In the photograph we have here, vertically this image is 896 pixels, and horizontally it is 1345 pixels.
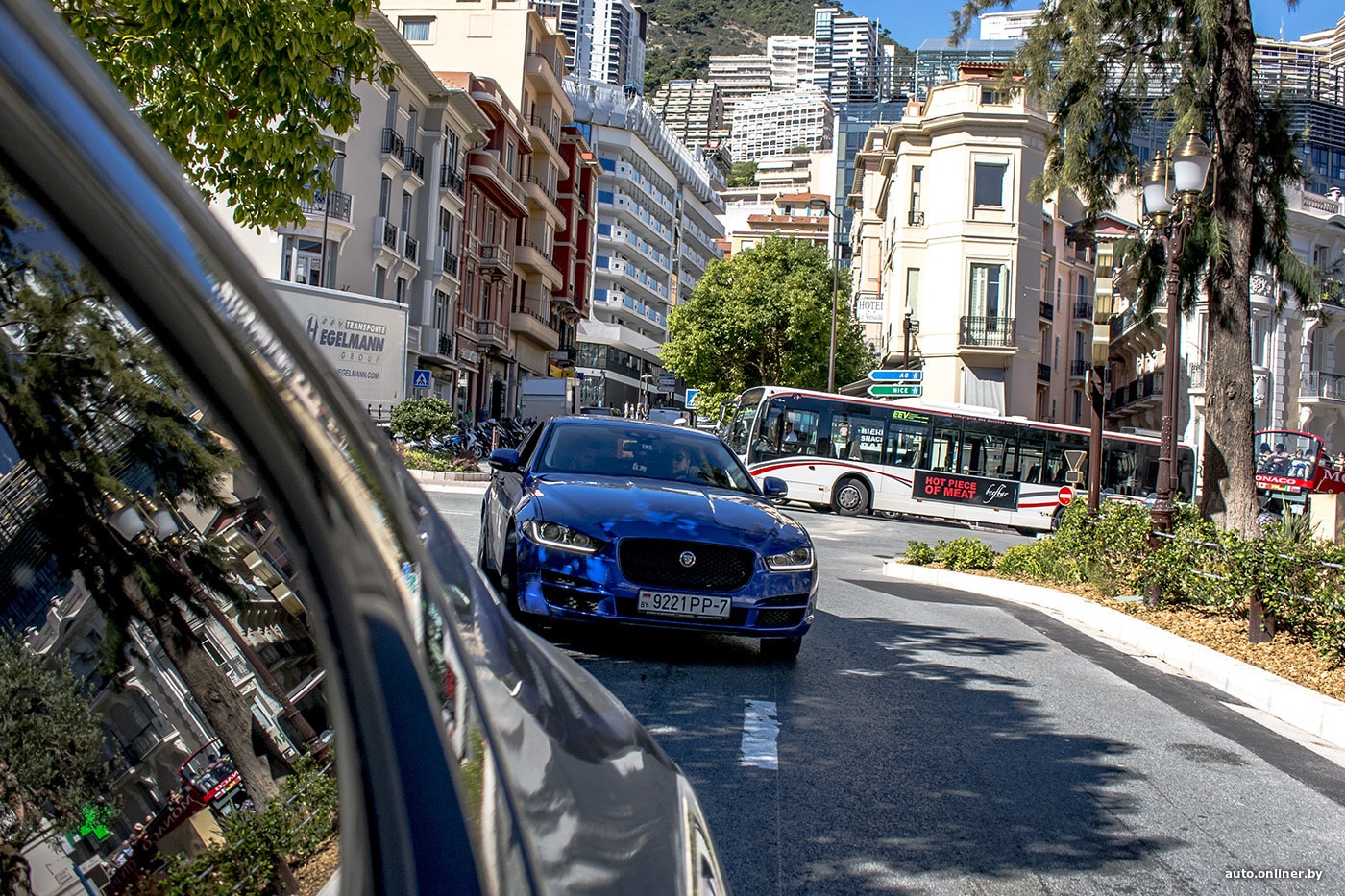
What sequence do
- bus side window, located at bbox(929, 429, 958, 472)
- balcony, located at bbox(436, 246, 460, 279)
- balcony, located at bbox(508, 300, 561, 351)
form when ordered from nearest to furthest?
bus side window, located at bbox(929, 429, 958, 472) → balcony, located at bbox(436, 246, 460, 279) → balcony, located at bbox(508, 300, 561, 351)

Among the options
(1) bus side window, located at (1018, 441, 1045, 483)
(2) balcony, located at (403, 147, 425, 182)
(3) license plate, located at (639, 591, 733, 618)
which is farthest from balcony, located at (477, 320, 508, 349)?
(3) license plate, located at (639, 591, 733, 618)

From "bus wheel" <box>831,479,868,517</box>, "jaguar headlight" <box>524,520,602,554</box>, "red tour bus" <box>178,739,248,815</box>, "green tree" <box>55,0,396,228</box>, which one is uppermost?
"green tree" <box>55,0,396,228</box>

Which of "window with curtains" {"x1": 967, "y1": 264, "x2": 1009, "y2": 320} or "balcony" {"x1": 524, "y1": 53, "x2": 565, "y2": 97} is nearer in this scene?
"window with curtains" {"x1": 967, "y1": 264, "x2": 1009, "y2": 320}

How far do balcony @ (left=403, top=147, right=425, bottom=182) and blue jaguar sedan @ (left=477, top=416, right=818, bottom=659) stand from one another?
117ft

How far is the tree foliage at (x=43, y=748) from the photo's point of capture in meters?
0.75

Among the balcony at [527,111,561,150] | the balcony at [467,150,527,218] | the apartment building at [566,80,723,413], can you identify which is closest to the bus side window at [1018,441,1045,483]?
the balcony at [467,150,527,218]

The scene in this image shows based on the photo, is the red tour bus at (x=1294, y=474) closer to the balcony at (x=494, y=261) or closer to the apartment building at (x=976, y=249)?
the apartment building at (x=976, y=249)

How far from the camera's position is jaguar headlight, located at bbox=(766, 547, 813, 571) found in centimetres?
704

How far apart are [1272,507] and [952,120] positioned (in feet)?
59.4

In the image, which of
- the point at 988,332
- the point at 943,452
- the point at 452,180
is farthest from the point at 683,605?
the point at 452,180

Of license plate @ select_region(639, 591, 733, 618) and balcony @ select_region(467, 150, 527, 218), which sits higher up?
balcony @ select_region(467, 150, 527, 218)

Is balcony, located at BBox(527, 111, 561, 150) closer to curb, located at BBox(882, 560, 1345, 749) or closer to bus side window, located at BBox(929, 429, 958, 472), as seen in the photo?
bus side window, located at BBox(929, 429, 958, 472)

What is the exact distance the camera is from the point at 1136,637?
9977 millimetres

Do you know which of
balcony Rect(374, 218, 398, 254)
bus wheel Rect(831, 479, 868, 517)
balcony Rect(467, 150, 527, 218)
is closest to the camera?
bus wheel Rect(831, 479, 868, 517)
